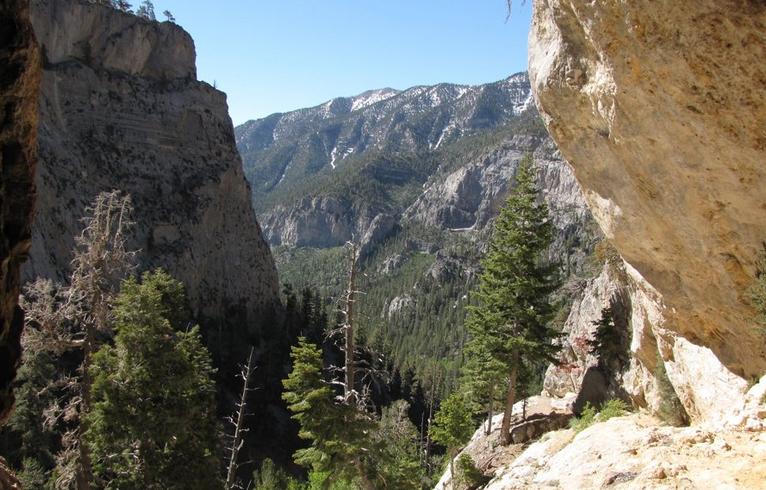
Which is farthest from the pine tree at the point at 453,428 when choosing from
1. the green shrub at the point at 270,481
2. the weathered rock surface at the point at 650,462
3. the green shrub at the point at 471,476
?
the green shrub at the point at 270,481

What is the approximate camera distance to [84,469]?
12.1 metres

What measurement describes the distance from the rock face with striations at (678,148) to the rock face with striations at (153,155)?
4855cm

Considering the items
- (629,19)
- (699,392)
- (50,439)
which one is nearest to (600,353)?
(699,392)

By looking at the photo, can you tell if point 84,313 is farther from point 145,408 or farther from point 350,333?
point 350,333

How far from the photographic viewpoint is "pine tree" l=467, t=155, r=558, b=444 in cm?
1944

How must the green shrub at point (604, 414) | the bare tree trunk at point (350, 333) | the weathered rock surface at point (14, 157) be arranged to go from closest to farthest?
the weathered rock surface at point (14, 157), the bare tree trunk at point (350, 333), the green shrub at point (604, 414)

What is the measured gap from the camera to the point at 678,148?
29.3 ft

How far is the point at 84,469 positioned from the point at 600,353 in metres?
18.9

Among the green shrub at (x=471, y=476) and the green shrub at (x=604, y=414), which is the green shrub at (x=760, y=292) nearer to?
the green shrub at (x=604, y=414)

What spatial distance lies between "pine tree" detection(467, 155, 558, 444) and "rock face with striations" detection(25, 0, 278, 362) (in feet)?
137

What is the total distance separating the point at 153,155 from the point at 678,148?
6218cm

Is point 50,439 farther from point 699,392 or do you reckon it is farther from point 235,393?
point 699,392

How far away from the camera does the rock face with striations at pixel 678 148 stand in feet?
25.3

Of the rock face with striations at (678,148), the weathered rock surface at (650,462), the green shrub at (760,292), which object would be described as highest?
the rock face with striations at (678,148)
